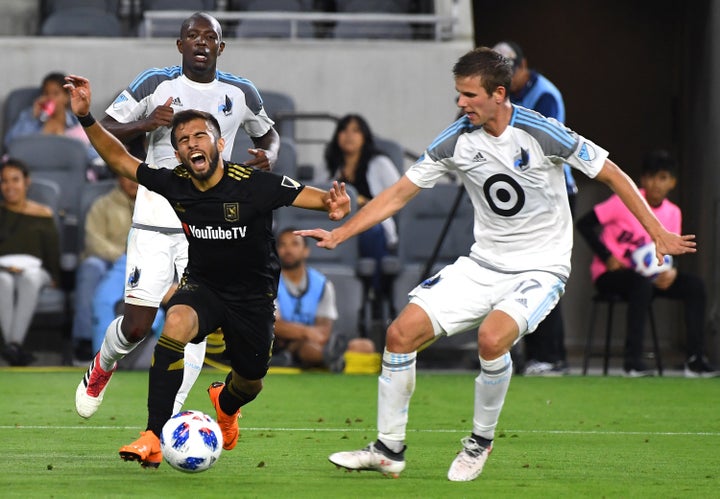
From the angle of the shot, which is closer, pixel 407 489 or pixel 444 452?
pixel 407 489

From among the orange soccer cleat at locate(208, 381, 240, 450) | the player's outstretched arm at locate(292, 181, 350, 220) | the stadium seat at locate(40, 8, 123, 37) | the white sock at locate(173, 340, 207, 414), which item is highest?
the stadium seat at locate(40, 8, 123, 37)

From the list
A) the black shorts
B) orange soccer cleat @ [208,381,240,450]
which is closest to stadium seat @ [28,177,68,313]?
orange soccer cleat @ [208,381,240,450]

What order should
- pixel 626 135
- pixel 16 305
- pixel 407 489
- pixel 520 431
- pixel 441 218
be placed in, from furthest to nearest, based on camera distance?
pixel 626 135, pixel 441 218, pixel 16 305, pixel 520 431, pixel 407 489

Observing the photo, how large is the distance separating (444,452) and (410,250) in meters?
6.37

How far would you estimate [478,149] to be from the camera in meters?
6.71

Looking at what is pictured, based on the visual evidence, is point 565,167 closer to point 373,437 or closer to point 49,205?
point 373,437

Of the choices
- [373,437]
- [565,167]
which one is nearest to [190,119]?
[373,437]

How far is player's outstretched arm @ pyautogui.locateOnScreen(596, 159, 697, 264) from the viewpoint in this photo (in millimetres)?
6406

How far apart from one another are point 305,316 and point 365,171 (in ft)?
5.22

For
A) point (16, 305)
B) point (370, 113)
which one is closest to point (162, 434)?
point (16, 305)

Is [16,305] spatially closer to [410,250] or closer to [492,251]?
[410,250]

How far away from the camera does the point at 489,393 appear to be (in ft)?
21.2

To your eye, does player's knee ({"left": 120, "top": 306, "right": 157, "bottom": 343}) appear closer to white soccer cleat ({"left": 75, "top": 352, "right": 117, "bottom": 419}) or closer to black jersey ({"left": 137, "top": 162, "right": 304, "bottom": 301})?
white soccer cleat ({"left": 75, "top": 352, "right": 117, "bottom": 419})

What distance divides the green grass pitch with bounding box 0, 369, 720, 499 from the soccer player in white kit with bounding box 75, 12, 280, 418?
0.46 m
